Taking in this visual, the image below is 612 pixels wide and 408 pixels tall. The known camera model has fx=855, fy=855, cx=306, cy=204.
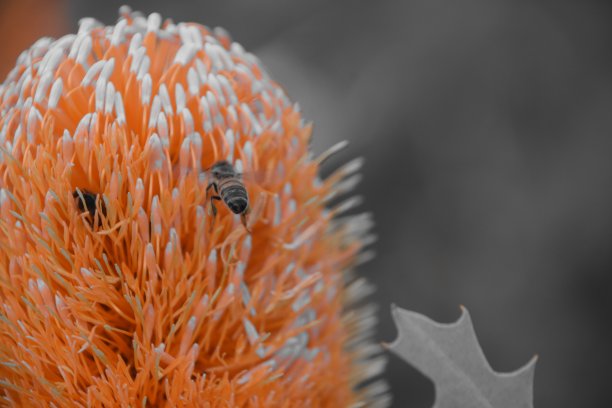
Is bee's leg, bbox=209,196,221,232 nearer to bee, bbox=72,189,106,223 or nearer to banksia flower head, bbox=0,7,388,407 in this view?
banksia flower head, bbox=0,7,388,407

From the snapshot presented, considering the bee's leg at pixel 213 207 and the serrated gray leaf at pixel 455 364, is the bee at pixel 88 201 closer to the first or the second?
the bee's leg at pixel 213 207

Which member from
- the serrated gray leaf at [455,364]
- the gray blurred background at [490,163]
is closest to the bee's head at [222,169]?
the serrated gray leaf at [455,364]

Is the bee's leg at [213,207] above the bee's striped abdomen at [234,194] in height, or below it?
above

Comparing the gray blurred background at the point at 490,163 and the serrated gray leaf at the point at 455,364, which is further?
the gray blurred background at the point at 490,163

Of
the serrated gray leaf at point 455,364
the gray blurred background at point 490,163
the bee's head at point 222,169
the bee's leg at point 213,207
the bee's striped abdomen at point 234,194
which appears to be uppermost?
the gray blurred background at point 490,163

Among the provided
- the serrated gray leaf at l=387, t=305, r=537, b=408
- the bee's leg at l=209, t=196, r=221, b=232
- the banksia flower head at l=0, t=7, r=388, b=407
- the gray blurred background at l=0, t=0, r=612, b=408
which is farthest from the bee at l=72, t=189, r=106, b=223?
the gray blurred background at l=0, t=0, r=612, b=408

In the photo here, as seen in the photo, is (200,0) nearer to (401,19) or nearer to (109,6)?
(109,6)
